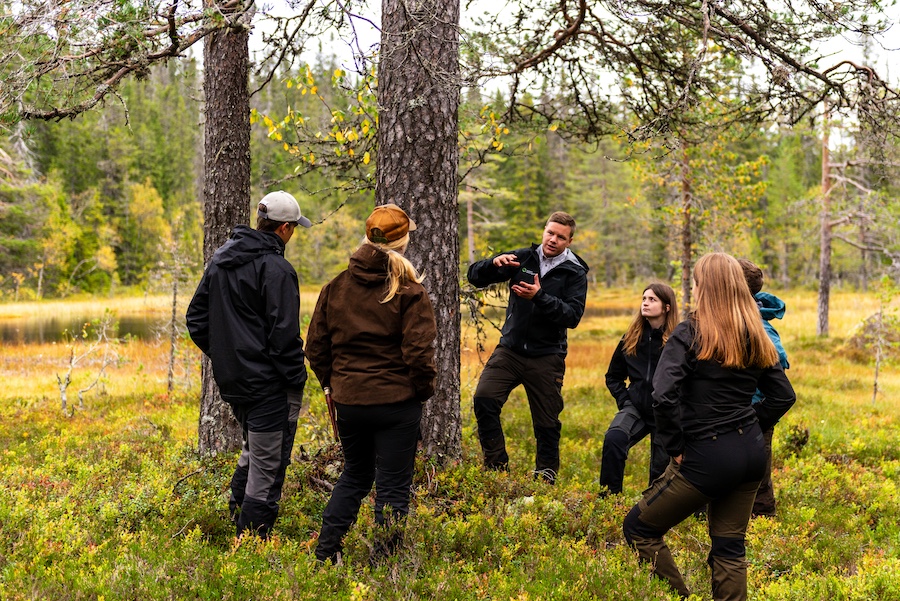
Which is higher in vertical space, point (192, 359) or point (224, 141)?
point (224, 141)

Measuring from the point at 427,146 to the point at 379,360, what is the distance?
7.78ft

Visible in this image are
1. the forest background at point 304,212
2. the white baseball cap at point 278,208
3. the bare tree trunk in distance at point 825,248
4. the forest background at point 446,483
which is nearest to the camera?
the forest background at point 446,483

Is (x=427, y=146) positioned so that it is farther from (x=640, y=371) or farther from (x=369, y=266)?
(x=640, y=371)

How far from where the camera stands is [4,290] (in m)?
45.6

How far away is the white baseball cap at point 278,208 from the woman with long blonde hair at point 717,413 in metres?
2.65

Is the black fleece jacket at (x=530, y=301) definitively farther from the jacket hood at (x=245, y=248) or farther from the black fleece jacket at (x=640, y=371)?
the jacket hood at (x=245, y=248)

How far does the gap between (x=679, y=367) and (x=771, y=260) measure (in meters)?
66.9

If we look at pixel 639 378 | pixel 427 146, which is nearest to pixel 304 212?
pixel 427 146

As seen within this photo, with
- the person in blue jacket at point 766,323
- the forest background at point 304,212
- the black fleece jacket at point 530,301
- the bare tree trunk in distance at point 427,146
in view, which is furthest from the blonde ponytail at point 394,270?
the forest background at point 304,212

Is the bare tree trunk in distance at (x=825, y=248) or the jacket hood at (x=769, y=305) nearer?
the jacket hood at (x=769, y=305)

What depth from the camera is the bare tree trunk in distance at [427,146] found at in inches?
221

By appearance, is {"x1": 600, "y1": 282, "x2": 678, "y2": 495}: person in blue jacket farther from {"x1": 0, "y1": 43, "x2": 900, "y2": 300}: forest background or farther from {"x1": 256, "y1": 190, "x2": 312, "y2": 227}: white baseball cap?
{"x1": 0, "y1": 43, "x2": 900, "y2": 300}: forest background

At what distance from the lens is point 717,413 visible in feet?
12.6

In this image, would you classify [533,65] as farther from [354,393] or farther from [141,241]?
[141,241]
